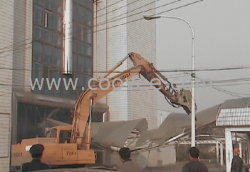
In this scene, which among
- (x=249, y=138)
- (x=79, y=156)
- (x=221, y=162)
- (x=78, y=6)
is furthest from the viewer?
(x=221, y=162)

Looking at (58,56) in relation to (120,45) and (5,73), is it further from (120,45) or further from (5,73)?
(120,45)

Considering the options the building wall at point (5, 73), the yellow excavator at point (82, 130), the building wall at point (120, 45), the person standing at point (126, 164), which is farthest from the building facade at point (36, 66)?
the person standing at point (126, 164)

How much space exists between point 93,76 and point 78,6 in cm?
447

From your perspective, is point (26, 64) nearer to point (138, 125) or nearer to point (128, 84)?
point (138, 125)

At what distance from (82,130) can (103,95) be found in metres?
1.83

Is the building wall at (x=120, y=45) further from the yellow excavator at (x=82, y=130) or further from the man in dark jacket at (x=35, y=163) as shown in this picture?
the man in dark jacket at (x=35, y=163)

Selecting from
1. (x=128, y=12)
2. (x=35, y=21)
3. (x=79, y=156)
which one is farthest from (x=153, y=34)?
(x=79, y=156)

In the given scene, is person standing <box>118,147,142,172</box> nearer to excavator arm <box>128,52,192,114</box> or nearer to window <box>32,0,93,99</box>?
excavator arm <box>128,52,192,114</box>

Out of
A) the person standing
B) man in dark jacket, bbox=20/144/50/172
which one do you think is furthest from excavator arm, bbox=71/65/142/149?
man in dark jacket, bbox=20/144/50/172

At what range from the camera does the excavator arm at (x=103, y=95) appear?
53.9 feet

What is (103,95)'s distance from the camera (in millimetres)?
17312

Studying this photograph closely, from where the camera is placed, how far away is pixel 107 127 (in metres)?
21.1

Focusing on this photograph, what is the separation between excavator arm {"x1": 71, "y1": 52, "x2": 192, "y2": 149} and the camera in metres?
16.4

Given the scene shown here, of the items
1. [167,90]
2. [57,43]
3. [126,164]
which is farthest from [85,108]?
[126,164]
